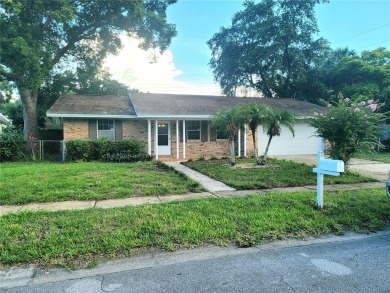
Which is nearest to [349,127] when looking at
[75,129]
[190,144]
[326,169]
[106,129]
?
[326,169]

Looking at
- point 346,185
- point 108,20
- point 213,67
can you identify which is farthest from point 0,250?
point 213,67

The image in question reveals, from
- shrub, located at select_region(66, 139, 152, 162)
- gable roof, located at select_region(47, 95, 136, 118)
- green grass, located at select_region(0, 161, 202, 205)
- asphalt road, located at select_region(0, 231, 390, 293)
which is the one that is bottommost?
asphalt road, located at select_region(0, 231, 390, 293)

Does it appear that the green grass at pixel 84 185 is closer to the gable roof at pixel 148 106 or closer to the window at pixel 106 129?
the gable roof at pixel 148 106

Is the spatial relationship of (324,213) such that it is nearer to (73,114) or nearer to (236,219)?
(236,219)

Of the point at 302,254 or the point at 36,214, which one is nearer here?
the point at 302,254

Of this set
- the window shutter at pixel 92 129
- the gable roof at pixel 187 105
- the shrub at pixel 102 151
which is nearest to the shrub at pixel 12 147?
the shrub at pixel 102 151

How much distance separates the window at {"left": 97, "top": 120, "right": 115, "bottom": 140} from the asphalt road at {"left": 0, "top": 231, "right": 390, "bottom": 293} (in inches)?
476

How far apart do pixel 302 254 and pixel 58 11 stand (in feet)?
50.0

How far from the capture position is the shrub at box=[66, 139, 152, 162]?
12969 millimetres

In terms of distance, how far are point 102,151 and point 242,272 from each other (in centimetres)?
1119

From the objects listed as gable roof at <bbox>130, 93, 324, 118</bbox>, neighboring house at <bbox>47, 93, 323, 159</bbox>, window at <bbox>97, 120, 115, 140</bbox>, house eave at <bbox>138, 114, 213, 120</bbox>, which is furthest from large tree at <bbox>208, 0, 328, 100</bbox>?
window at <bbox>97, 120, 115, 140</bbox>

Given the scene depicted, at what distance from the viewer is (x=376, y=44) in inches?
925

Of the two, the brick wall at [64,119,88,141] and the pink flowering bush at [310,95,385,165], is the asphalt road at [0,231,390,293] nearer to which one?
the pink flowering bush at [310,95,385,165]

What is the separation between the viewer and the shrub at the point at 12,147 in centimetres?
1339
